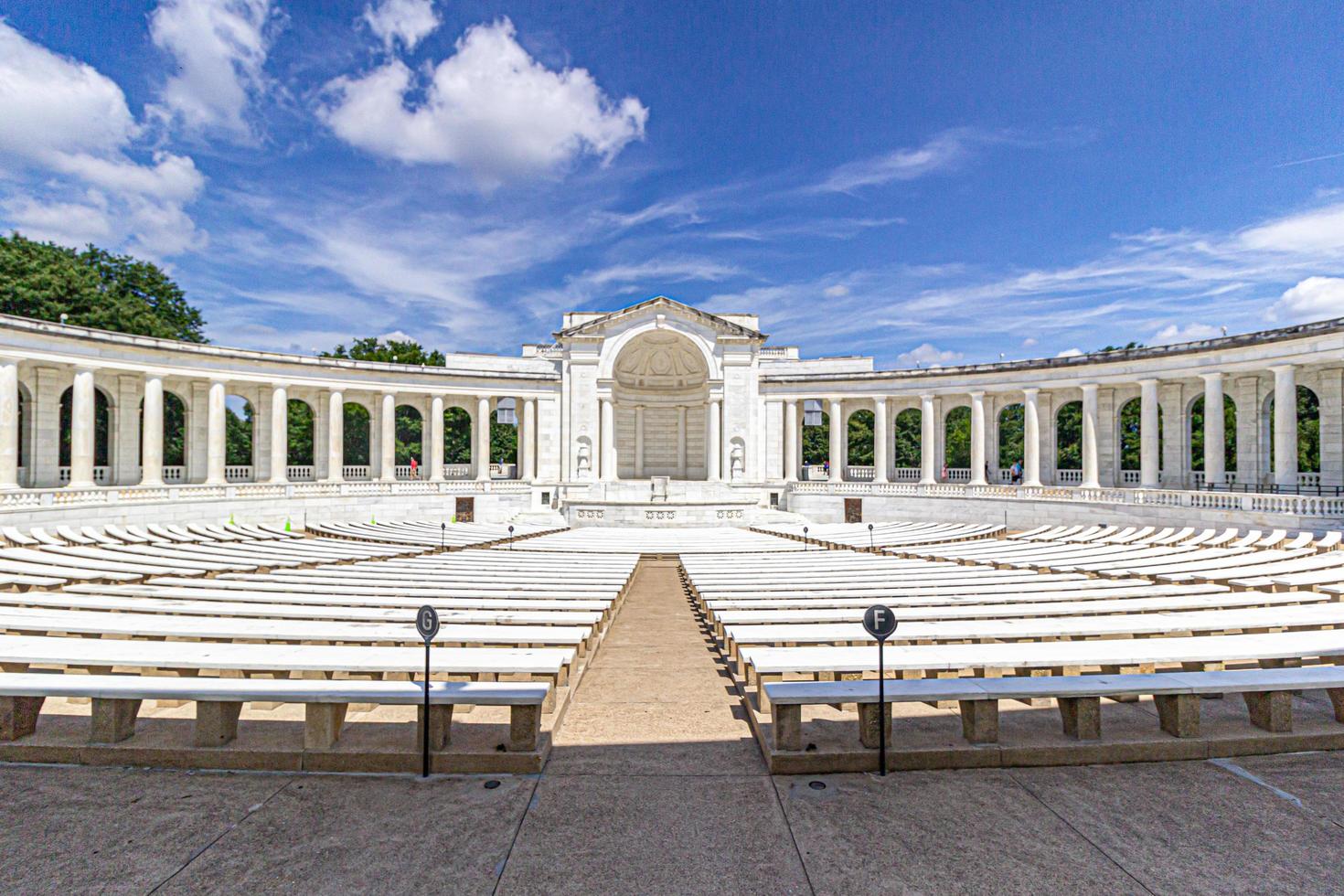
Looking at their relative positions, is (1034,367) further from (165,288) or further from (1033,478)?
(165,288)

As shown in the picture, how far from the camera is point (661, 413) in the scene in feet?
193

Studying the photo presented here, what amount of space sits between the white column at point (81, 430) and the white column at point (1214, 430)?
63608mm

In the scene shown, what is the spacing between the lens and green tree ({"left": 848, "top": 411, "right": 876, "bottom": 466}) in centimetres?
7894

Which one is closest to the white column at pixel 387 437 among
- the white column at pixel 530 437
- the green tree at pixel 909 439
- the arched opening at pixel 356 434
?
the white column at pixel 530 437

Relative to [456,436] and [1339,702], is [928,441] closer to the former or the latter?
[1339,702]

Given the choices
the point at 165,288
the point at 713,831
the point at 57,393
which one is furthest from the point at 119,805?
the point at 165,288

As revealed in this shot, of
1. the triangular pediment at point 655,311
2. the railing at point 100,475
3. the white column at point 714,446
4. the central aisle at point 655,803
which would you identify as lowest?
the central aisle at point 655,803

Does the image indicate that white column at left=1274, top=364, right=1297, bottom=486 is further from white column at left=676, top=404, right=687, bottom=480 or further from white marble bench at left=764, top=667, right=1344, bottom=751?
white column at left=676, top=404, right=687, bottom=480

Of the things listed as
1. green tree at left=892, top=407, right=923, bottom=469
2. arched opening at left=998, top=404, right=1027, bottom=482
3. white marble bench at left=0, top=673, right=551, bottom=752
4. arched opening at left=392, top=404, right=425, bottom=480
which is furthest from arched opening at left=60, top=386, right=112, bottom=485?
arched opening at left=998, top=404, right=1027, bottom=482

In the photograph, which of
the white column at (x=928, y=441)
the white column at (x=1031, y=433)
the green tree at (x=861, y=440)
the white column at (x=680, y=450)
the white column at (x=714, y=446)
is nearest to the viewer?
the white column at (x=1031, y=433)

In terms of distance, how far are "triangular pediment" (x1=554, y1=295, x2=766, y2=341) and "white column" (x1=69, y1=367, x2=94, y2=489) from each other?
97.6ft

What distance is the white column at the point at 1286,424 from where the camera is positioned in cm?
3216

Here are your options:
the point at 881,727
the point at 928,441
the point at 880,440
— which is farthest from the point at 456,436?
the point at 881,727

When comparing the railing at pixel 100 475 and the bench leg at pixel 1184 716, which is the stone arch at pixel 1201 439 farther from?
the railing at pixel 100 475
